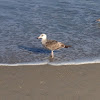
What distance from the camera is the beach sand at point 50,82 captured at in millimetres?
6051

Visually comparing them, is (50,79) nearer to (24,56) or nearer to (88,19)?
(24,56)

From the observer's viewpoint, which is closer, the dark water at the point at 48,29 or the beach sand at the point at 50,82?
the beach sand at the point at 50,82

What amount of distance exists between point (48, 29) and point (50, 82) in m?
4.99

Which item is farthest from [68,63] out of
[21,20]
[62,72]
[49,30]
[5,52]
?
[21,20]

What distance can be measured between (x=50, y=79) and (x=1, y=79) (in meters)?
1.06

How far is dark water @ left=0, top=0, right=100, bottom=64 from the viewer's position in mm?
8875

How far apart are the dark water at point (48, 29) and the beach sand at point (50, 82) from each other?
81 cm

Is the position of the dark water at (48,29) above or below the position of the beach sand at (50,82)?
below

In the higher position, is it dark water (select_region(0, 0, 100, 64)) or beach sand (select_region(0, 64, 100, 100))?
beach sand (select_region(0, 64, 100, 100))

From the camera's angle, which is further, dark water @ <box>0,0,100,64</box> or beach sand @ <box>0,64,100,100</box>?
dark water @ <box>0,0,100,64</box>

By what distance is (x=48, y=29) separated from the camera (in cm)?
1151

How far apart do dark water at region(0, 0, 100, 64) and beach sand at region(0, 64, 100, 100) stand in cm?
81

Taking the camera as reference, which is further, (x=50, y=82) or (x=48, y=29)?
(x=48, y=29)

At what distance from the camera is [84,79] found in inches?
271
